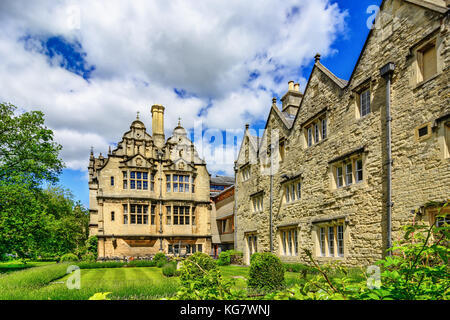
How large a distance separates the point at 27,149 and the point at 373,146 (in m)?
20.1

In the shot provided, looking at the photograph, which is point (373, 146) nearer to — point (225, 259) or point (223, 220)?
point (225, 259)

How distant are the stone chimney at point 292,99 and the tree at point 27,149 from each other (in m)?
18.1

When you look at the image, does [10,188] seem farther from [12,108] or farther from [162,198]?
[162,198]

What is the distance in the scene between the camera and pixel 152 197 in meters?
31.0

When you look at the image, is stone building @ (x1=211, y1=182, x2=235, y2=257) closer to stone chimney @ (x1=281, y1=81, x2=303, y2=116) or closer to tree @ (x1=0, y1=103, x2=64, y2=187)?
stone chimney @ (x1=281, y1=81, x2=303, y2=116)

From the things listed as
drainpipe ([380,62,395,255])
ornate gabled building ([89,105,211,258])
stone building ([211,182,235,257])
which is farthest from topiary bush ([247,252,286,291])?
ornate gabled building ([89,105,211,258])

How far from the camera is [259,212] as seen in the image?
21672mm

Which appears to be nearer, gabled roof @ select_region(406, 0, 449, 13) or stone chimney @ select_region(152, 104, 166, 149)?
gabled roof @ select_region(406, 0, 449, 13)

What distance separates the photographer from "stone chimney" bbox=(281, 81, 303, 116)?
74.7ft

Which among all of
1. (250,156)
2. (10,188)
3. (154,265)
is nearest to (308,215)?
(250,156)

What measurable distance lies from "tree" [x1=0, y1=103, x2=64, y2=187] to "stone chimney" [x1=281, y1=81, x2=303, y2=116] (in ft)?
59.4

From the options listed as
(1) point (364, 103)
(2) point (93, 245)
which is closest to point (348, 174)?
(1) point (364, 103)

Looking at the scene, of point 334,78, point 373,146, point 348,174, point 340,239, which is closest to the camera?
point 373,146
